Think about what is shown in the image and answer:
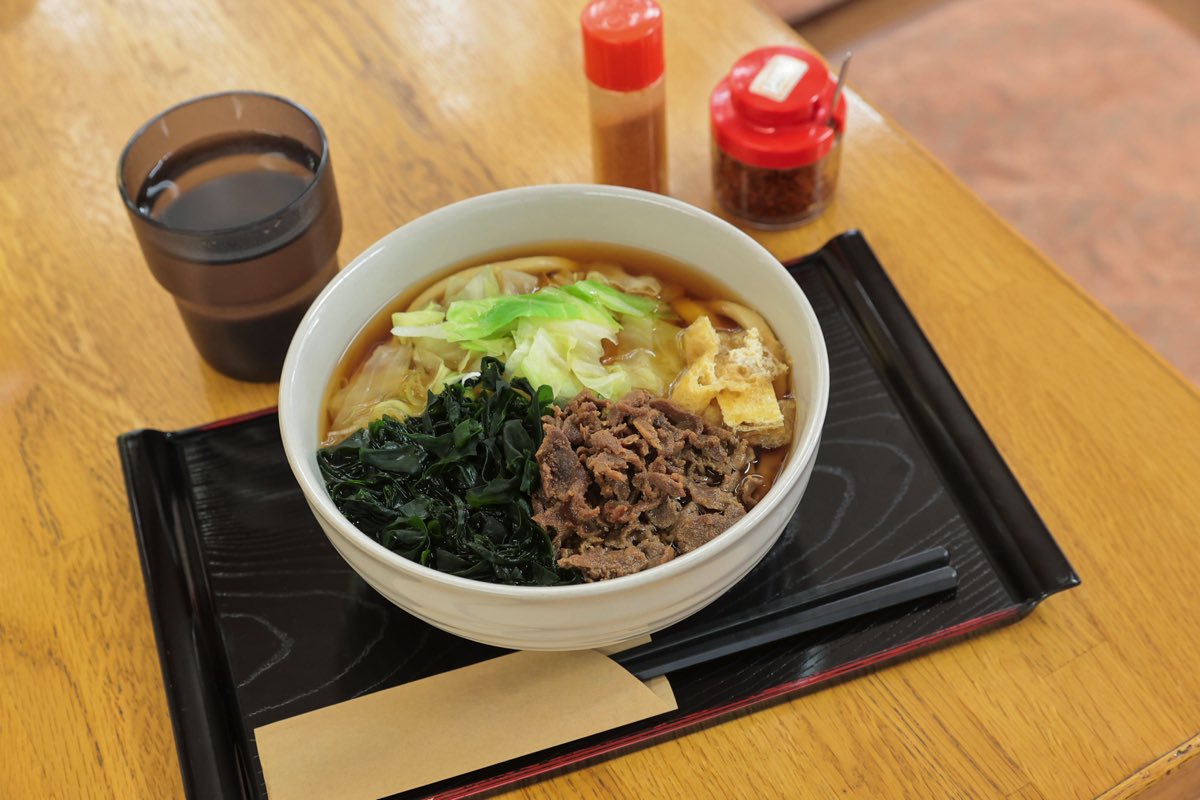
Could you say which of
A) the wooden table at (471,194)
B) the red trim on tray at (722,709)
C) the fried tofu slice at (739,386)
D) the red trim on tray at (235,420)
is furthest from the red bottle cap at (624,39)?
the red trim on tray at (722,709)

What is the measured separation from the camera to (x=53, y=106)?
1748mm

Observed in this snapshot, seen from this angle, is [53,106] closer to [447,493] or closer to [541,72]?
[541,72]

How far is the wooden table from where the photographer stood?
1.07 metres

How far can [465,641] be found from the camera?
3.71 ft

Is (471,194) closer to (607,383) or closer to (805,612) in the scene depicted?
(607,383)

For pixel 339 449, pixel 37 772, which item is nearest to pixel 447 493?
pixel 339 449

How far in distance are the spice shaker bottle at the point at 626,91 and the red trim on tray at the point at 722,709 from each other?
29.4 inches

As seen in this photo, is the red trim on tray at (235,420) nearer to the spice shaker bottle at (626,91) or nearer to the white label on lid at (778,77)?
the spice shaker bottle at (626,91)

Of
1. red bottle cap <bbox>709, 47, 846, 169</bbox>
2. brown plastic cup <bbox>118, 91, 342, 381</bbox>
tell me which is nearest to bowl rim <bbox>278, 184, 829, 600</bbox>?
brown plastic cup <bbox>118, 91, 342, 381</bbox>

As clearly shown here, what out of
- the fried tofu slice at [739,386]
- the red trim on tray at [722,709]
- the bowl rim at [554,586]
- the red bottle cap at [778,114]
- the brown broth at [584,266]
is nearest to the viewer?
the bowl rim at [554,586]

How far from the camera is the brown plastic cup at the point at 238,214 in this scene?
4.09 feet

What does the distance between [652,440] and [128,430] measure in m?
0.71

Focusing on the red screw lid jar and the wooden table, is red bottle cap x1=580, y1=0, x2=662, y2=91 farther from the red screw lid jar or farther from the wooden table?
the wooden table

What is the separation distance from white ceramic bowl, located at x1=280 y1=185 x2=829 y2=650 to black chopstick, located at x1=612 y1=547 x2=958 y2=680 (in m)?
0.10
